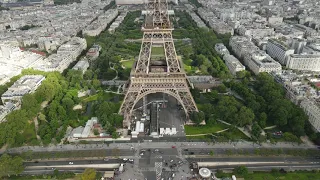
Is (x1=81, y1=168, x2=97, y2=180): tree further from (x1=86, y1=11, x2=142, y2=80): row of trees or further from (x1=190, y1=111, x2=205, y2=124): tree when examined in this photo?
(x1=86, y1=11, x2=142, y2=80): row of trees

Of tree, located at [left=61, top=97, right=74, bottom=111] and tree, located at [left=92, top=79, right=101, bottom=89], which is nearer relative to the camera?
tree, located at [left=61, top=97, right=74, bottom=111]

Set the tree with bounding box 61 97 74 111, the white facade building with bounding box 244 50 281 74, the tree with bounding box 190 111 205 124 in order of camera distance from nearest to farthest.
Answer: the tree with bounding box 190 111 205 124 < the tree with bounding box 61 97 74 111 < the white facade building with bounding box 244 50 281 74

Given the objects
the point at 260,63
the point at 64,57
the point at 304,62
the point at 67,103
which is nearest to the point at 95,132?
the point at 67,103

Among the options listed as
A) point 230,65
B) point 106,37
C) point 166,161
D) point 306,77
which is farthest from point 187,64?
point 166,161

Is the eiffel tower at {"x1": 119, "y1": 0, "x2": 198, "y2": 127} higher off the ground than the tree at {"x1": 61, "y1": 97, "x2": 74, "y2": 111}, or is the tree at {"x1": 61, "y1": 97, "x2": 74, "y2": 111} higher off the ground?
the eiffel tower at {"x1": 119, "y1": 0, "x2": 198, "y2": 127}

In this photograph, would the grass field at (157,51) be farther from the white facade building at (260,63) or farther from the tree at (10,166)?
the tree at (10,166)

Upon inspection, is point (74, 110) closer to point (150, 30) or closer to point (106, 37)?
point (150, 30)

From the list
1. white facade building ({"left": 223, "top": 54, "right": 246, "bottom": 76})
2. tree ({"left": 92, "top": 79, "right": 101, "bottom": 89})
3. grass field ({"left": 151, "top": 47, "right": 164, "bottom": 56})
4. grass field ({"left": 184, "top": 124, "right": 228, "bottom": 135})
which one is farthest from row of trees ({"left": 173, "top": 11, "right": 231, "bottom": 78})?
tree ({"left": 92, "top": 79, "right": 101, "bottom": 89})

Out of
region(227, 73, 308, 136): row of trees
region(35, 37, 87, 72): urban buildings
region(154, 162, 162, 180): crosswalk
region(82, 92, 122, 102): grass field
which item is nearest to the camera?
region(154, 162, 162, 180): crosswalk

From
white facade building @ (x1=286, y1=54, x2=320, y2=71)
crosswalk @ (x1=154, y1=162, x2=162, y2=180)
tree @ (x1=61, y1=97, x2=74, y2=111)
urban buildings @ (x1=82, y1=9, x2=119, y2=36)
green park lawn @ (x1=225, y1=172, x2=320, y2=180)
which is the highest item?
urban buildings @ (x1=82, y1=9, x2=119, y2=36)
